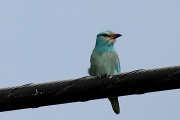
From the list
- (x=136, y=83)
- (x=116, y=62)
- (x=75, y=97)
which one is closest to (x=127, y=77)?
(x=136, y=83)

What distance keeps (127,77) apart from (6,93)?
1.19 metres

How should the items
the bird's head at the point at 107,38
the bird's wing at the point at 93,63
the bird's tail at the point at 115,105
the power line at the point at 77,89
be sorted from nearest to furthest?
the power line at the point at 77,89 → the bird's tail at the point at 115,105 → the bird's wing at the point at 93,63 → the bird's head at the point at 107,38

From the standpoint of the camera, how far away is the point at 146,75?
20.3 feet

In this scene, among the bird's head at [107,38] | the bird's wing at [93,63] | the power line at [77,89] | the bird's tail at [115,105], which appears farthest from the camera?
the bird's head at [107,38]

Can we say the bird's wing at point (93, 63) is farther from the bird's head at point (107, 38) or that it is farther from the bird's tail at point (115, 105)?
the bird's tail at point (115, 105)

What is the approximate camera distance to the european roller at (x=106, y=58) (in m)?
10.2

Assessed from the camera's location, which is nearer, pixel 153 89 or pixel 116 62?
pixel 153 89

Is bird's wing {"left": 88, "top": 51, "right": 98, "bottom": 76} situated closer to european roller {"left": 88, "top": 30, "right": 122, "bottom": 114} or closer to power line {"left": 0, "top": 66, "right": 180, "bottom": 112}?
european roller {"left": 88, "top": 30, "right": 122, "bottom": 114}

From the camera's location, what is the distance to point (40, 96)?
6.34m

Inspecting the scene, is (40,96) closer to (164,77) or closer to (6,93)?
(6,93)

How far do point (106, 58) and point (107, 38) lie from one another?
1.65 feet

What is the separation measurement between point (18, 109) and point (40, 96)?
10.0 inches

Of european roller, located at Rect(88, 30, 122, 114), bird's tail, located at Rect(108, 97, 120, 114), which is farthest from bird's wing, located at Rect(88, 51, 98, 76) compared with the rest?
bird's tail, located at Rect(108, 97, 120, 114)

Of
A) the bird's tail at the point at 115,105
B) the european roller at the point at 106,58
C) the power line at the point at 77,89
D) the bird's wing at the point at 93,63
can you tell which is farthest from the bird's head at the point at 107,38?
the power line at the point at 77,89
